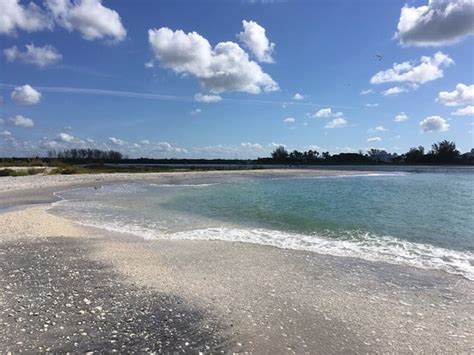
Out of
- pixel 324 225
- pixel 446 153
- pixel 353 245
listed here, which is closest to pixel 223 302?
pixel 353 245

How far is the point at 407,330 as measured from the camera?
20.5 feet

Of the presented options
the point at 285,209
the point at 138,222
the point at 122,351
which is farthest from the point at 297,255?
the point at 285,209

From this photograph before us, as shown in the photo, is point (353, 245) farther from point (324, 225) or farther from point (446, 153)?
point (446, 153)

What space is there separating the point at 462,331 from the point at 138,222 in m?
14.3

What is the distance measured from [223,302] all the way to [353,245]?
7356 millimetres

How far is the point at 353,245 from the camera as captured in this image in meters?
13.1

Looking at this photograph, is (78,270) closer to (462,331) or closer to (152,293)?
(152,293)

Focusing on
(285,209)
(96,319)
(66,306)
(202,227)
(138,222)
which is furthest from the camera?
(285,209)

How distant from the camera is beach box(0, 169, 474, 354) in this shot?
5.68 m

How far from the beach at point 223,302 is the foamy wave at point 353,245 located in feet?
2.38

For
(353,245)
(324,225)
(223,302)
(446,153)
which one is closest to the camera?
(223,302)

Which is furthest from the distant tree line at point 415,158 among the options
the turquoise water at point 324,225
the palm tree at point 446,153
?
the turquoise water at point 324,225

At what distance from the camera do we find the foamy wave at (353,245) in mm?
10867

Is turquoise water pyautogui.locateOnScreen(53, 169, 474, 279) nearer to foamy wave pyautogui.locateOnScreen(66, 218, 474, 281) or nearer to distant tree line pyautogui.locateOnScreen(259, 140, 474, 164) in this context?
foamy wave pyautogui.locateOnScreen(66, 218, 474, 281)
